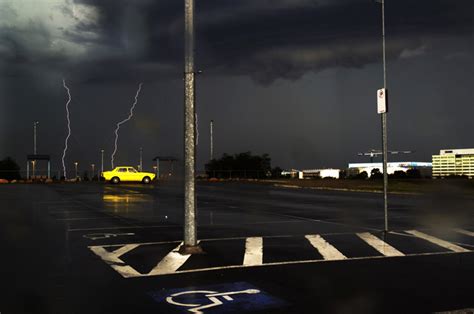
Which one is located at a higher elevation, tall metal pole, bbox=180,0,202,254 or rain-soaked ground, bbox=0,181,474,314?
tall metal pole, bbox=180,0,202,254

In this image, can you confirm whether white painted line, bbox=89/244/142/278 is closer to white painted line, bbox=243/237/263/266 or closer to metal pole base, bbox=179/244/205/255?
metal pole base, bbox=179/244/205/255

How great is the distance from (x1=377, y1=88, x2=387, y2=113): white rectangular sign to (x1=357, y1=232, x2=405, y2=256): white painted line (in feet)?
10.1

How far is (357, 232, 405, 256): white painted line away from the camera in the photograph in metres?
9.71

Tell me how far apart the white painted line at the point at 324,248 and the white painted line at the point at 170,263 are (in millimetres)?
2549

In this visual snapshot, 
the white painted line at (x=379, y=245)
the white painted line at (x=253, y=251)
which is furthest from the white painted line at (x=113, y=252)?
the white painted line at (x=379, y=245)

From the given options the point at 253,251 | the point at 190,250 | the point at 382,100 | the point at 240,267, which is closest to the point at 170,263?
the point at 190,250

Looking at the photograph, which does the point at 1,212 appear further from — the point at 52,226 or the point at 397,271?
the point at 397,271

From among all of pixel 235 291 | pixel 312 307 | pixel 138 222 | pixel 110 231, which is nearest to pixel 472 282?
pixel 312 307

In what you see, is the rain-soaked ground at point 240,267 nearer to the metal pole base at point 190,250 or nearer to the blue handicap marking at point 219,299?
the blue handicap marking at point 219,299

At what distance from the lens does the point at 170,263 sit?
341 inches

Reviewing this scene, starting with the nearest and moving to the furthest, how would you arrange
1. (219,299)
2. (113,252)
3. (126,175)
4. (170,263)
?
(219,299) < (170,263) < (113,252) < (126,175)

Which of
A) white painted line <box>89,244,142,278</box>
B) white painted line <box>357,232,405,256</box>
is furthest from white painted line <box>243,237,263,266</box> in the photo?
white painted line <box>357,232,405,256</box>

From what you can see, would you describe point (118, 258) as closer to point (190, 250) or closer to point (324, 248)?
point (190, 250)

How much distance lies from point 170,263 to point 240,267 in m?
1.24
